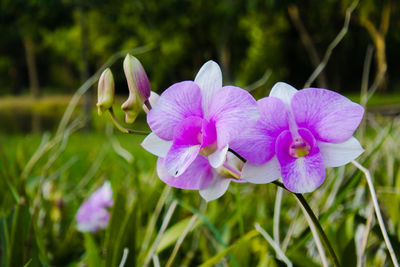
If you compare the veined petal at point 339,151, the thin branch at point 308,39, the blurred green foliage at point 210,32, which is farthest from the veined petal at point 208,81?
the thin branch at point 308,39

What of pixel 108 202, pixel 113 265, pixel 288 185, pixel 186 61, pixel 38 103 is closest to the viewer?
pixel 288 185

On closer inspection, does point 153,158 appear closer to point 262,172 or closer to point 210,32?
point 262,172

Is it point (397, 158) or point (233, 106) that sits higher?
point (233, 106)

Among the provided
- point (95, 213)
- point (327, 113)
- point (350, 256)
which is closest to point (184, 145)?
point (327, 113)

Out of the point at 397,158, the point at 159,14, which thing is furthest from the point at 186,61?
the point at 397,158

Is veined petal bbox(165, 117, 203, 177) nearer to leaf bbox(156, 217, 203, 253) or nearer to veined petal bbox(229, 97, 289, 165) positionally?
veined petal bbox(229, 97, 289, 165)

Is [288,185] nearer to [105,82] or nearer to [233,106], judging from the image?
[233,106]
